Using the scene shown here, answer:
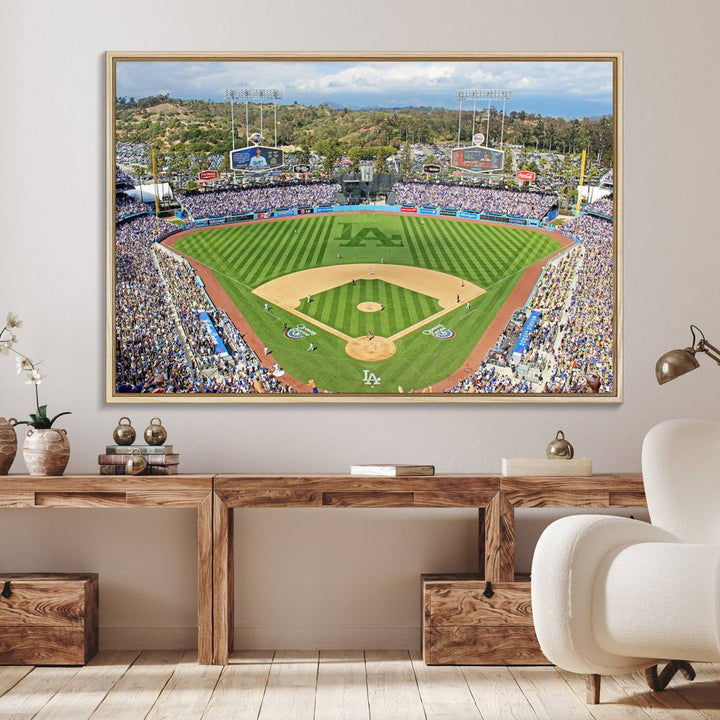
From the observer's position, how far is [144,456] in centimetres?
337

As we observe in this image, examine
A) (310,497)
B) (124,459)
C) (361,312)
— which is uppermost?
(361,312)

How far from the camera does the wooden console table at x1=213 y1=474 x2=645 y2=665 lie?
3.26 meters

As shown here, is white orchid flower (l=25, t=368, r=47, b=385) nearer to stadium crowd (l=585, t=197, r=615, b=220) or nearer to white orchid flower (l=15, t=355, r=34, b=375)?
white orchid flower (l=15, t=355, r=34, b=375)

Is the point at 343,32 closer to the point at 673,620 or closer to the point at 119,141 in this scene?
the point at 119,141

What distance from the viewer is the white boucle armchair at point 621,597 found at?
240 cm

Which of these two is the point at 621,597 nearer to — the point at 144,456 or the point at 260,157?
the point at 144,456

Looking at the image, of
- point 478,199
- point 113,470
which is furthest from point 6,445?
point 478,199

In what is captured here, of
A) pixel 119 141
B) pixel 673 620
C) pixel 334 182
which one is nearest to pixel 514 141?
pixel 334 182

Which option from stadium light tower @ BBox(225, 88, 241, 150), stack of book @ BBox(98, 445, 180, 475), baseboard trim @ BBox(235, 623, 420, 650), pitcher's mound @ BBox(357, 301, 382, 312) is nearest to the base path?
pitcher's mound @ BBox(357, 301, 382, 312)

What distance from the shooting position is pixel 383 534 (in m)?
3.68

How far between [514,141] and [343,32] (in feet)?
2.72

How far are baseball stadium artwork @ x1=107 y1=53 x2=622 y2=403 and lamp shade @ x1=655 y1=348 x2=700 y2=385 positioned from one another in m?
0.61

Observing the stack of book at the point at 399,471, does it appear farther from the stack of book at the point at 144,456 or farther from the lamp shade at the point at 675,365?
the lamp shade at the point at 675,365

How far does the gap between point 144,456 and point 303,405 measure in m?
0.68
